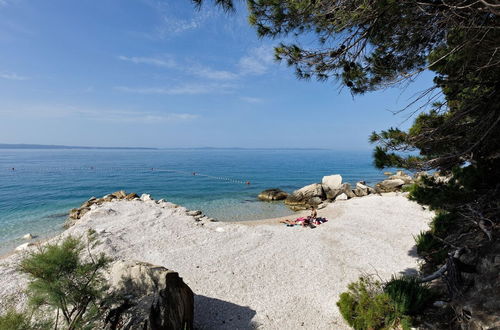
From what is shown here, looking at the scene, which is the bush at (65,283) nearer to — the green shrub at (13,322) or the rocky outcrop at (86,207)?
the green shrub at (13,322)

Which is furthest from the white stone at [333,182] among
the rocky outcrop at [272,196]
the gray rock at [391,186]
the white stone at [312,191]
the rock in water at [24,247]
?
the rock in water at [24,247]

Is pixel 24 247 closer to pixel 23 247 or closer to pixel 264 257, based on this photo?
pixel 23 247

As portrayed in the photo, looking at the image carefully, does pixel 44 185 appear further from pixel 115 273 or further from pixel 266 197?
pixel 115 273

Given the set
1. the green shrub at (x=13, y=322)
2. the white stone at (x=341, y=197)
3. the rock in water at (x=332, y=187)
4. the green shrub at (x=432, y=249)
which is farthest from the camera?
the rock in water at (x=332, y=187)

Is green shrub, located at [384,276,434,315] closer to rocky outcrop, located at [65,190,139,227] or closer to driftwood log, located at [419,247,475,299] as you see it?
driftwood log, located at [419,247,475,299]

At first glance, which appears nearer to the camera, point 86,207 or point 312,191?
point 86,207

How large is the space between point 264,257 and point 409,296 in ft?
21.1

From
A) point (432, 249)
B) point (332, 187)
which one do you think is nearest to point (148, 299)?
point (432, 249)

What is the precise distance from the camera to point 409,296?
509 cm

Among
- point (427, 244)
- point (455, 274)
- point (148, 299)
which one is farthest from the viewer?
point (427, 244)

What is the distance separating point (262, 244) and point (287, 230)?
2.63m

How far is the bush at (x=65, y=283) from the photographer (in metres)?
4.93

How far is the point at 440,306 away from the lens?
501cm

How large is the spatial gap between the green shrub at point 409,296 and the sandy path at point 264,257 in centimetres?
192
